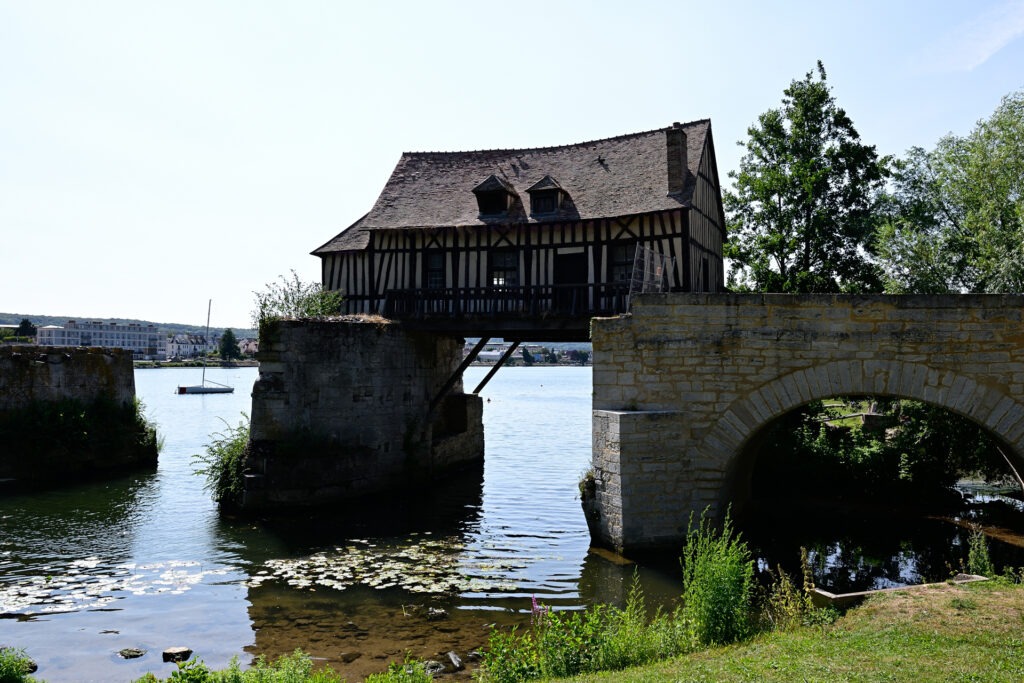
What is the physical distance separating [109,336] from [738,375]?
17966 centimetres

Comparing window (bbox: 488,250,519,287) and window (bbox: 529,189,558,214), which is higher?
window (bbox: 529,189,558,214)

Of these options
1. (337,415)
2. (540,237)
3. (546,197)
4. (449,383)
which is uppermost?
(546,197)

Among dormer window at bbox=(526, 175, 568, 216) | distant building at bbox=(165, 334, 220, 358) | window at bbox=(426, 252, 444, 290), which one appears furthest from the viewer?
distant building at bbox=(165, 334, 220, 358)

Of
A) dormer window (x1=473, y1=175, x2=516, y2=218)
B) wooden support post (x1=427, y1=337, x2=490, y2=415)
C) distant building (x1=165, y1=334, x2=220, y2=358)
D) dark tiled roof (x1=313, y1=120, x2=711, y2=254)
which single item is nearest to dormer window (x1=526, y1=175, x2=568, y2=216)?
dark tiled roof (x1=313, y1=120, x2=711, y2=254)

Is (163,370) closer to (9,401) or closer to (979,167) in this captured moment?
(9,401)

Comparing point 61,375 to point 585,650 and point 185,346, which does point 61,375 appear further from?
point 185,346

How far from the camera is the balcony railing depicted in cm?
1652

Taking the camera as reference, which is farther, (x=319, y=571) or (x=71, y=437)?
(x=71, y=437)

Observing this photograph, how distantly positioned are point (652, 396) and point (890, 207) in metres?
15.3

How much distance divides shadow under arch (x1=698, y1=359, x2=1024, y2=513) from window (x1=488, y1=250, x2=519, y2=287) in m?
8.45

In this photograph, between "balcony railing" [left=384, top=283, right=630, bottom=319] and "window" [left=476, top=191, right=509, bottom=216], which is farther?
"window" [left=476, top=191, right=509, bottom=216]

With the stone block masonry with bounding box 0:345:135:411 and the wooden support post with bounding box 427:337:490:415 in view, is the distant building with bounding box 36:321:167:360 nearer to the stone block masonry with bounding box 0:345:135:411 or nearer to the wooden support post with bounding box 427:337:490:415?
the stone block masonry with bounding box 0:345:135:411

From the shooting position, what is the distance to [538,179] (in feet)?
64.7

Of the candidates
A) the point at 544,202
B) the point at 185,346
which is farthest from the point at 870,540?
the point at 185,346
